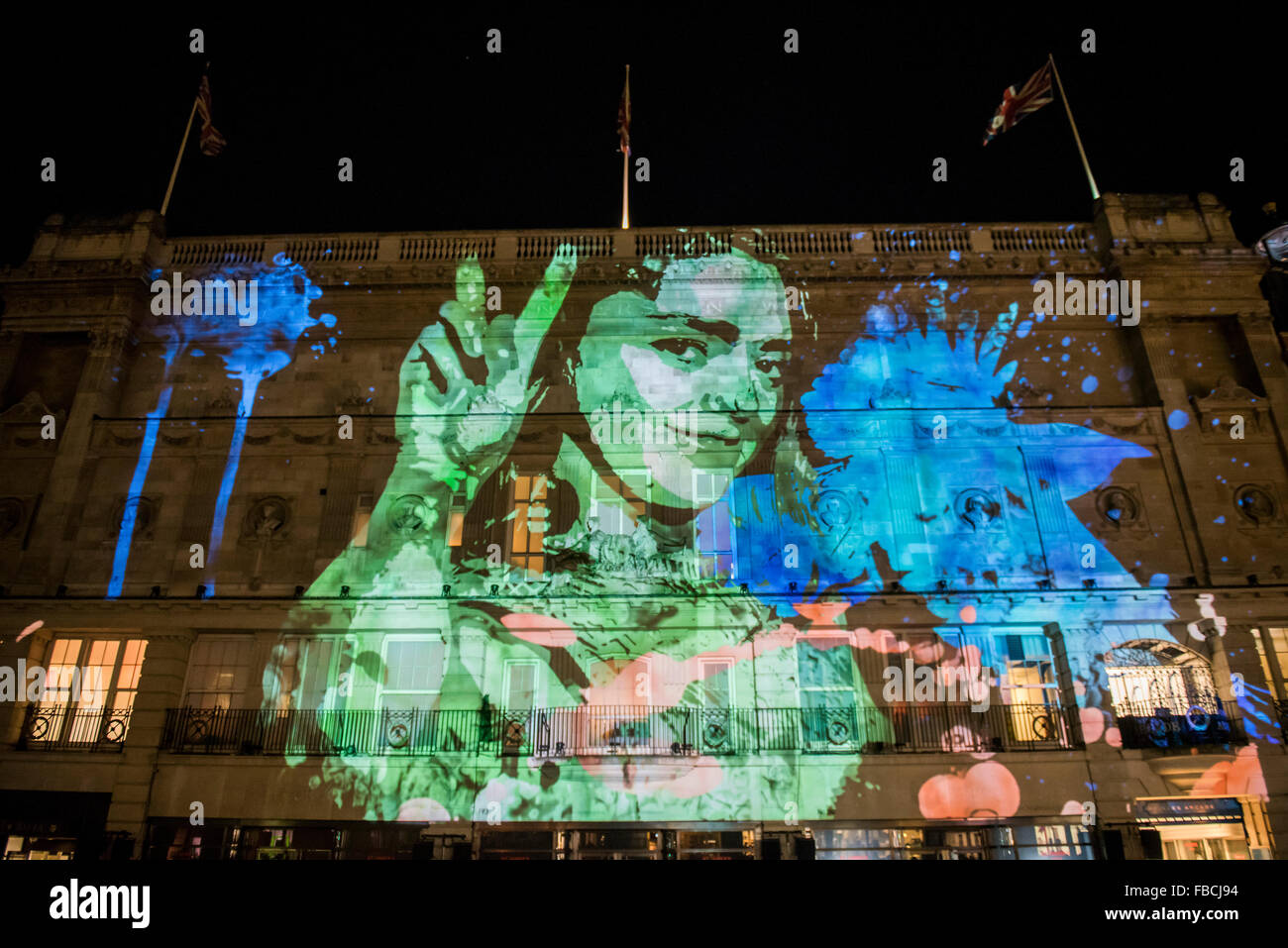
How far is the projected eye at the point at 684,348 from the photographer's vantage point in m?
19.3

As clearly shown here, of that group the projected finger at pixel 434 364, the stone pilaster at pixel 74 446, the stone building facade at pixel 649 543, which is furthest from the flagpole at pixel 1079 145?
the stone pilaster at pixel 74 446

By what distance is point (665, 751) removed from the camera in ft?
50.3

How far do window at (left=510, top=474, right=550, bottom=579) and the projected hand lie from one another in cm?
98

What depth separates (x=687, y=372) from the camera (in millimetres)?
19141

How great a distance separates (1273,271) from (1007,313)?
6598 mm

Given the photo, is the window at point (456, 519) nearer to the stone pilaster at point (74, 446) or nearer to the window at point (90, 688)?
the window at point (90, 688)

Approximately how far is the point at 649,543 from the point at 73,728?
1296 centimetres

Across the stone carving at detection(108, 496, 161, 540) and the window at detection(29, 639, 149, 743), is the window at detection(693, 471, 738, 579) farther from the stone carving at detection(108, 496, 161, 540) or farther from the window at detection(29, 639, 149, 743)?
the stone carving at detection(108, 496, 161, 540)

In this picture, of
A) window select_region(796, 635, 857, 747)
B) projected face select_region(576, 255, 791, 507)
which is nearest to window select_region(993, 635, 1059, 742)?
window select_region(796, 635, 857, 747)

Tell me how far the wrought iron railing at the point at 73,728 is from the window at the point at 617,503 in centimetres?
1097

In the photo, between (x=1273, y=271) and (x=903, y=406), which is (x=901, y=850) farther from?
(x=1273, y=271)

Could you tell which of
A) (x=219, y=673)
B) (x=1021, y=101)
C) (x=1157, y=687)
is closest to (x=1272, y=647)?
(x=1157, y=687)
